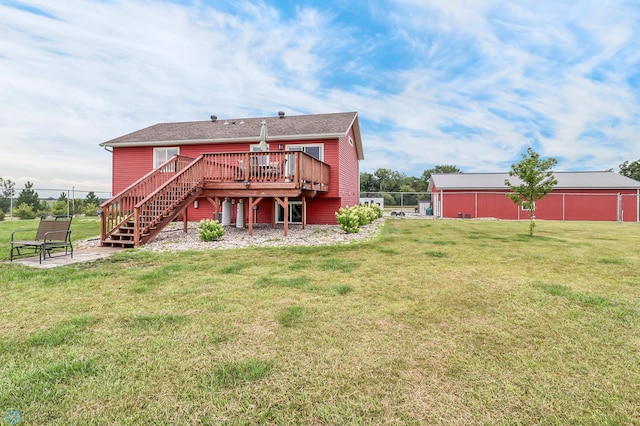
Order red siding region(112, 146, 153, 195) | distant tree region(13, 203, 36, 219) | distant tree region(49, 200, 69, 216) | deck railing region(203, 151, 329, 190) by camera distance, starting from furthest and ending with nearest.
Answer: distant tree region(49, 200, 69, 216)
distant tree region(13, 203, 36, 219)
red siding region(112, 146, 153, 195)
deck railing region(203, 151, 329, 190)

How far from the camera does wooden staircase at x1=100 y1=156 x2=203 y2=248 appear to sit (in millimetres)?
8008

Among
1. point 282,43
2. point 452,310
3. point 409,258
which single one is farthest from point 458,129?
point 452,310

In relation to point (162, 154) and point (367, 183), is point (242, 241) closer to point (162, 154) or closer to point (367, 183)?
point (162, 154)

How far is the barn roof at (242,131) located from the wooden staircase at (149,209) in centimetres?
445

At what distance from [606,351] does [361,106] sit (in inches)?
864

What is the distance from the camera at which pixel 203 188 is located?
10.0m

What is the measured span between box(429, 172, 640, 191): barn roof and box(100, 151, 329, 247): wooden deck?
1641 cm

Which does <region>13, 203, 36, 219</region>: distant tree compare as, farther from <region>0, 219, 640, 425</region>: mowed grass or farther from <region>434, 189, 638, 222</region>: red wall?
<region>434, 189, 638, 222</region>: red wall

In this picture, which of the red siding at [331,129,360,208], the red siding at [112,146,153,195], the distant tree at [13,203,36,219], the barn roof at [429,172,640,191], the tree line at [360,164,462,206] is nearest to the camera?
the red siding at [331,129,360,208]

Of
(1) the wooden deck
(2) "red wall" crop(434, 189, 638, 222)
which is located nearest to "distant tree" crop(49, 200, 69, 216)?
(1) the wooden deck

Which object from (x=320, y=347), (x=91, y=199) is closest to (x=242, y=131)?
(x=320, y=347)

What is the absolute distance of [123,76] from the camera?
1375 cm

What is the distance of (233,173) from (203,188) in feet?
3.66

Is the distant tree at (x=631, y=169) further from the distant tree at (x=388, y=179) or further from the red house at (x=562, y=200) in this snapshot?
the distant tree at (x=388, y=179)
